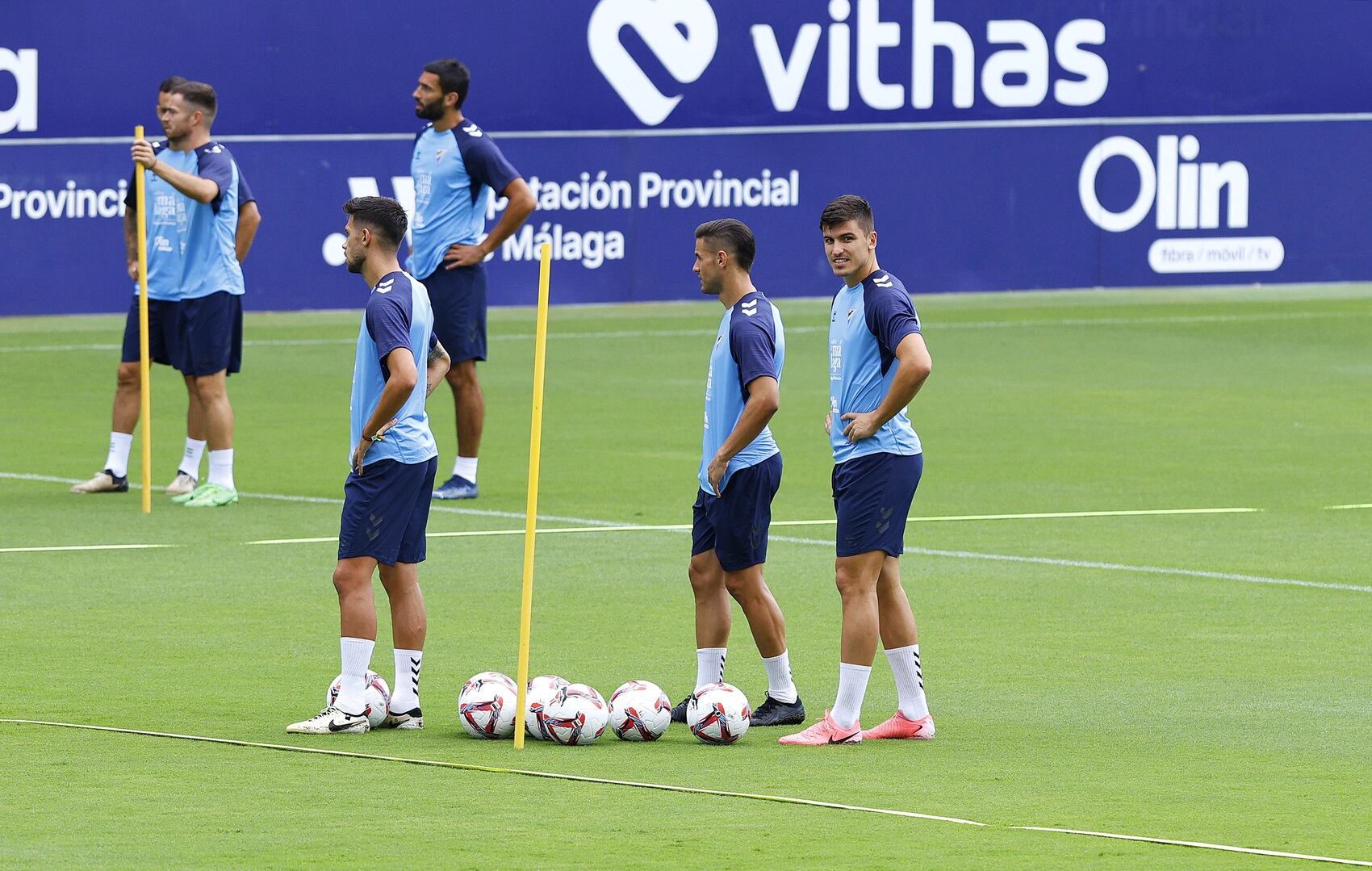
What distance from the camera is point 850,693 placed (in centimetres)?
902

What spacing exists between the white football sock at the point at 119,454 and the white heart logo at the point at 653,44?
1235 centimetres

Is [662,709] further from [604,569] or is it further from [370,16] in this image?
[370,16]

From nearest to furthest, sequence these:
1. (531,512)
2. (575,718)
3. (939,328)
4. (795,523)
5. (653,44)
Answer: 1. (575,718)
2. (531,512)
3. (795,523)
4. (939,328)
5. (653,44)

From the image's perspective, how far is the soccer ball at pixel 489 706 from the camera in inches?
354

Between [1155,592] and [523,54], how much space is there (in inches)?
627

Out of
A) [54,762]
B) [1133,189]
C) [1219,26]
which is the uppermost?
[1219,26]

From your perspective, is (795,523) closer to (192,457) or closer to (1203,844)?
(192,457)

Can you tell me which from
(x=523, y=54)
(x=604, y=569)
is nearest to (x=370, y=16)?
(x=523, y=54)

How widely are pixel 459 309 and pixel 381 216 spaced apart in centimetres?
657

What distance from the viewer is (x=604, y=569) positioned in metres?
13.1

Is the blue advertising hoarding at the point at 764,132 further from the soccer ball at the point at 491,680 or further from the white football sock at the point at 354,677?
the soccer ball at the point at 491,680

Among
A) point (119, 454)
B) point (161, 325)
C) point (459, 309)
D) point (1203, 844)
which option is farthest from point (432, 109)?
point (1203, 844)

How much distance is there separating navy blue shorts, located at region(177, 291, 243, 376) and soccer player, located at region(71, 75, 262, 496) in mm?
77

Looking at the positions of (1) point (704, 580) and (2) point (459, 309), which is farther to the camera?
(2) point (459, 309)
